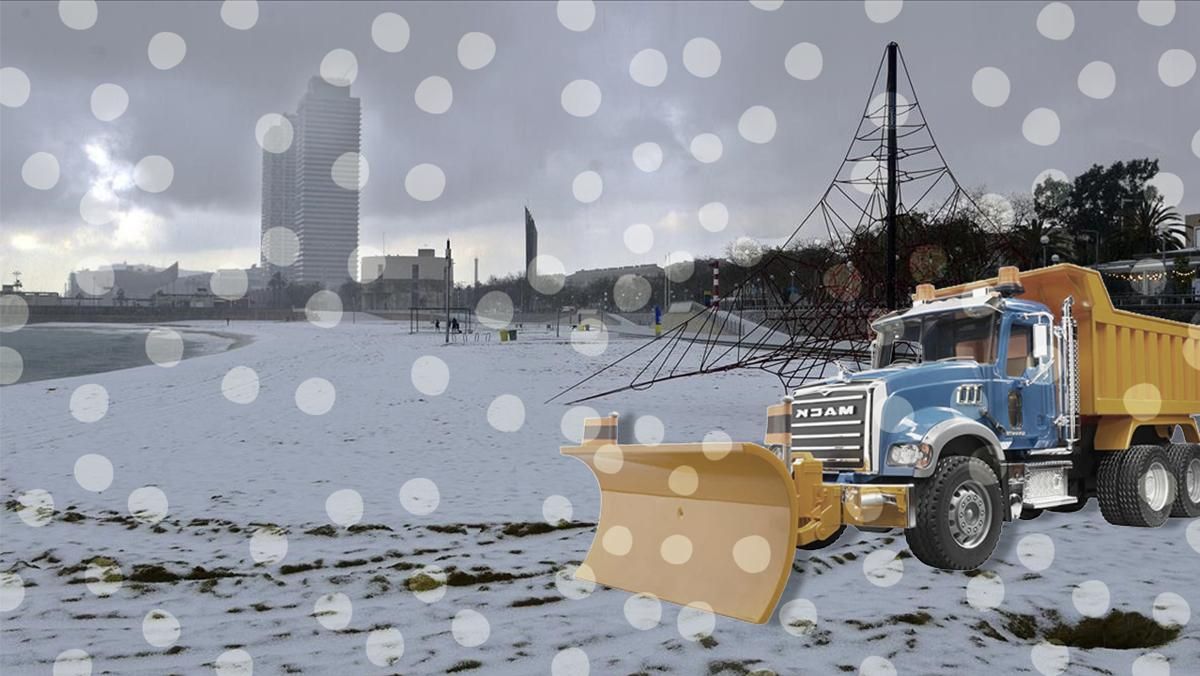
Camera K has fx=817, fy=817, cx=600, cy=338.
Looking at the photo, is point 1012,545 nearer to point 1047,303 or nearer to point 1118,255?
point 1047,303

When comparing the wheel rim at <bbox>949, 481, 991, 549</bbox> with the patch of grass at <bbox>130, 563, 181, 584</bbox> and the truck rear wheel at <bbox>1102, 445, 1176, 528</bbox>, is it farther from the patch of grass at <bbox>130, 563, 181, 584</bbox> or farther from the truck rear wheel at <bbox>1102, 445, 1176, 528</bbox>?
the patch of grass at <bbox>130, 563, 181, 584</bbox>

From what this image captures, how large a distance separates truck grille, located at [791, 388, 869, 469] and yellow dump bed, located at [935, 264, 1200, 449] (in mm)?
2340

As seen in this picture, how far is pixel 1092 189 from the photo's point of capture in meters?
82.4

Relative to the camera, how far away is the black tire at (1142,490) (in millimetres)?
8281

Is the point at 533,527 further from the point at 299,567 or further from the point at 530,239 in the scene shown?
the point at 530,239

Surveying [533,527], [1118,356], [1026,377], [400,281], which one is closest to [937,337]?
[1026,377]

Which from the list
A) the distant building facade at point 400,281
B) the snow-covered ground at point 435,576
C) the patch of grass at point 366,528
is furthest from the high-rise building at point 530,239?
the distant building facade at point 400,281

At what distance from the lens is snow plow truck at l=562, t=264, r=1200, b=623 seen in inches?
238

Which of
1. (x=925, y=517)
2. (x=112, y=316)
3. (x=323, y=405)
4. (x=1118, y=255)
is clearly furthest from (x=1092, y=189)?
(x=112, y=316)

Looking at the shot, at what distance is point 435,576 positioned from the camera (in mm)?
6715

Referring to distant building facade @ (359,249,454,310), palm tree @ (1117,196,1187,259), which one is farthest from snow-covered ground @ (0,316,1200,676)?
distant building facade @ (359,249,454,310)

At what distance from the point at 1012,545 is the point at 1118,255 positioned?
83626 mm

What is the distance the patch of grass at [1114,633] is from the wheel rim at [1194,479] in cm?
462

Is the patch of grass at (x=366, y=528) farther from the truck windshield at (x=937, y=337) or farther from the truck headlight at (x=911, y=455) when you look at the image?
the truck windshield at (x=937, y=337)
